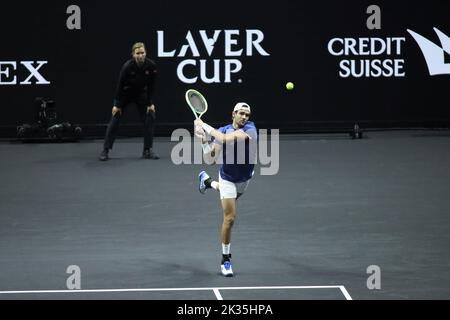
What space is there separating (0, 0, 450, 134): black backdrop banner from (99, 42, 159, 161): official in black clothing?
2.30 metres

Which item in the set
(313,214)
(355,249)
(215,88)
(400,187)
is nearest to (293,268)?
(355,249)

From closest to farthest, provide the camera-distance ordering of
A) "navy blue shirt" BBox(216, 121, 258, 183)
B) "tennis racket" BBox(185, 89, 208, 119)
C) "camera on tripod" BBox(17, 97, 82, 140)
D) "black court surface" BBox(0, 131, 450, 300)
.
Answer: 1. "black court surface" BBox(0, 131, 450, 300)
2. "navy blue shirt" BBox(216, 121, 258, 183)
3. "tennis racket" BBox(185, 89, 208, 119)
4. "camera on tripod" BBox(17, 97, 82, 140)

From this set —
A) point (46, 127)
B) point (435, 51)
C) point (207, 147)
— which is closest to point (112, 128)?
point (46, 127)

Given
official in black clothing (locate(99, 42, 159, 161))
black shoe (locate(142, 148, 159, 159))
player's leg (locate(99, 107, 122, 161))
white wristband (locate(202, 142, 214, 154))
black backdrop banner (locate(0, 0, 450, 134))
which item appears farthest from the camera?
black backdrop banner (locate(0, 0, 450, 134))

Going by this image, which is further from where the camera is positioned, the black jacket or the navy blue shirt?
the black jacket

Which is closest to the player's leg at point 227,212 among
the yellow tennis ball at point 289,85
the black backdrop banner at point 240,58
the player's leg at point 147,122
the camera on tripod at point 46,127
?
the player's leg at point 147,122

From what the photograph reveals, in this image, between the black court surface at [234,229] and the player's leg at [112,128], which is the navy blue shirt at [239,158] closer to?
the black court surface at [234,229]

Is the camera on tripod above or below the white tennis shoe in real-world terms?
above

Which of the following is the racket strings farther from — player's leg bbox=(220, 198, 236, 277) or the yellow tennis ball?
the yellow tennis ball

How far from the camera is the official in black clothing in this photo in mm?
16641

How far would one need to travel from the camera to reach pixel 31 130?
18984 millimetres

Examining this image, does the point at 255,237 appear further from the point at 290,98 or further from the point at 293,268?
the point at 290,98

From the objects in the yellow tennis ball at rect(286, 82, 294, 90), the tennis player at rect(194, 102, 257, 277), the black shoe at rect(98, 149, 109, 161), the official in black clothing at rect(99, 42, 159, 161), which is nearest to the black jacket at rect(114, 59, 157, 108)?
the official in black clothing at rect(99, 42, 159, 161)

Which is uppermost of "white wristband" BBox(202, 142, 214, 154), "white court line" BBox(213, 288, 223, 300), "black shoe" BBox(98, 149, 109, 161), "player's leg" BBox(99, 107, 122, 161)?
"player's leg" BBox(99, 107, 122, 161)
